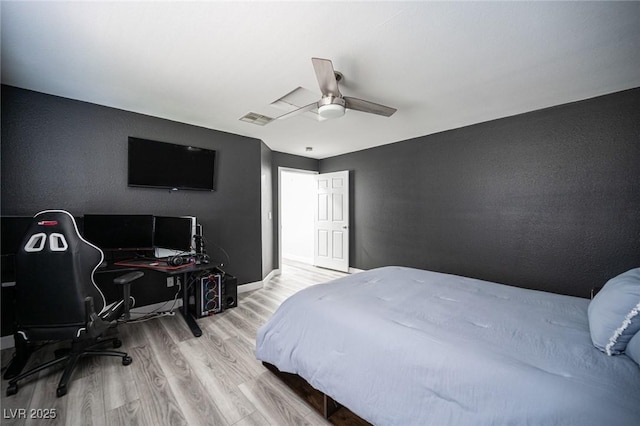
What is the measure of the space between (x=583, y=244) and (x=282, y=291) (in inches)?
152

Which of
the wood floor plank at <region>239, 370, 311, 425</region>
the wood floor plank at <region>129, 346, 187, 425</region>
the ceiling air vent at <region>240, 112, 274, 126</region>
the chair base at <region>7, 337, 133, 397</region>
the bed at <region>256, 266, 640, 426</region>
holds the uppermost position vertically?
the ceiling air vent at <region>240, 112, 274, 126</region>

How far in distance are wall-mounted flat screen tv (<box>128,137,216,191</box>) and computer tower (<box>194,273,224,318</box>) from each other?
4.17 ft

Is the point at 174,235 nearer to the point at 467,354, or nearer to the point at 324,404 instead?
the point at 324,404

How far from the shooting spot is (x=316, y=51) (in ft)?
6.15

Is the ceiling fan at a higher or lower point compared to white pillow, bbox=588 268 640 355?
higher

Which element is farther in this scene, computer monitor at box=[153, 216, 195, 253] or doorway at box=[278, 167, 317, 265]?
doorway at box=[278, 167, 317, 265]

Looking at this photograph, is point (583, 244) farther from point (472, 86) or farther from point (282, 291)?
point (282, 291)

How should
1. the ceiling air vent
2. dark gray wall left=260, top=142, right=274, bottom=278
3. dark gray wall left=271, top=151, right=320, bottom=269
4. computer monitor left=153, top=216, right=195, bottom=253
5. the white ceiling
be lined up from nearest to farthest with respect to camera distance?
the white ceiling < computer monitor left=153, top=216, right=195, bottom=253 < the ceiling air vent < dark gray wall left=260, top=142, right=274, bottom=278 < dark gray wall left=271, top=151, right=320, bottom=269

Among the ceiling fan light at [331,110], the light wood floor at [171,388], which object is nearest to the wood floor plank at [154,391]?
the light wood floor at [171,388]

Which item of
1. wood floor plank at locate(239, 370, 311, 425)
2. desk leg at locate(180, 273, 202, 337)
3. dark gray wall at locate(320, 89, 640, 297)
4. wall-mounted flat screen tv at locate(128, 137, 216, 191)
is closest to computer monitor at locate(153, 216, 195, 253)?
desk leg at locate(180, 273, 202, 337)

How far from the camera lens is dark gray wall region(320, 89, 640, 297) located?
8.66ft

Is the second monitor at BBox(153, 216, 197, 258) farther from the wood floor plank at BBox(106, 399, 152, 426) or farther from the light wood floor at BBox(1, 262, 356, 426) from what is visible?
the wood floor plank at BBox(106, 399, 152, 426)

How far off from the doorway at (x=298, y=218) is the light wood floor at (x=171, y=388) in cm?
377

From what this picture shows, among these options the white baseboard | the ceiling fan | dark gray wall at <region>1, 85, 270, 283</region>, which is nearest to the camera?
the ceiling fan
